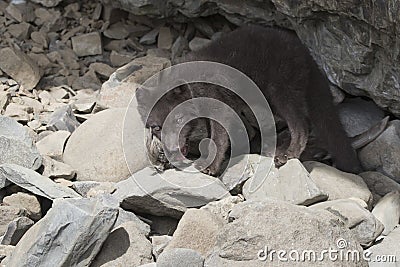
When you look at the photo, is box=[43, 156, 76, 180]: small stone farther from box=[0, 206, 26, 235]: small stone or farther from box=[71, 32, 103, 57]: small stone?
box=[71, 32, 103, 57]: small stone

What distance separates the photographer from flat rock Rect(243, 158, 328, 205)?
403 centimetres

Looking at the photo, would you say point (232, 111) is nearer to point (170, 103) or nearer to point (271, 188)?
point (170, 103)

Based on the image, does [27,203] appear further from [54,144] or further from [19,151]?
[54,144]

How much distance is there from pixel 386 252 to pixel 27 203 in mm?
2110

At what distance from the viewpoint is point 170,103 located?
4758mm

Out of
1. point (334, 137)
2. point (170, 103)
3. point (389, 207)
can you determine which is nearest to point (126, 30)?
point (170, 103)

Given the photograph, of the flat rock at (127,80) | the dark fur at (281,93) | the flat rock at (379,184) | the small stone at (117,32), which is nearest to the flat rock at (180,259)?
the dark fur at (281,93)

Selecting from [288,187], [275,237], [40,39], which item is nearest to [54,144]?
[288,187]

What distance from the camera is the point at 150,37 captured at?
258 inches

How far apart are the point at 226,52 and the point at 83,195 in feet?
4.66

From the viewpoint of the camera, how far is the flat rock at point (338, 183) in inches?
167

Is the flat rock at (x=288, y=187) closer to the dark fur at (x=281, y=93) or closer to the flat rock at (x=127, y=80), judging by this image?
the dark fur at (x=281, y=93)

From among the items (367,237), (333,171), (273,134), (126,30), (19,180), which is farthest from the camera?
(126,30)

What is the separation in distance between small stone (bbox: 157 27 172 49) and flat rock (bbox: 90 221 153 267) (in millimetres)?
3010
